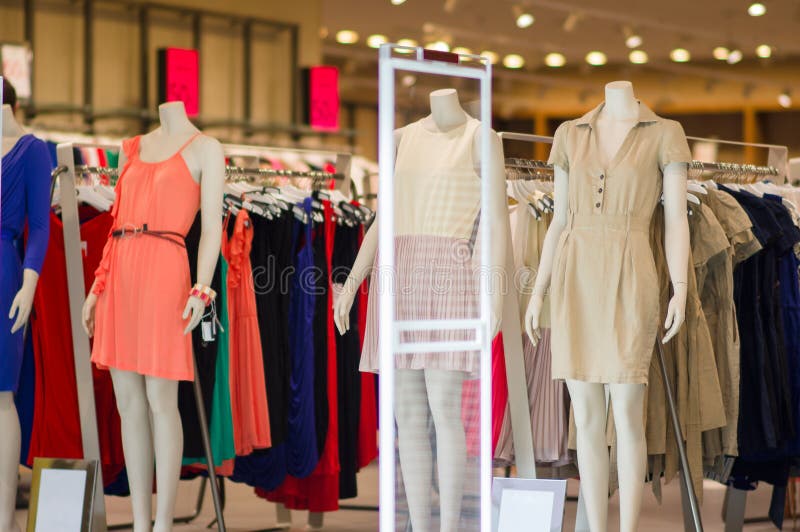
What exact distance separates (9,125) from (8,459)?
106 cm

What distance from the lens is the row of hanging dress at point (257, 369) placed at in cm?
397

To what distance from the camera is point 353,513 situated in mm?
5066

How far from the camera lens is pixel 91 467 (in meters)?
3.62

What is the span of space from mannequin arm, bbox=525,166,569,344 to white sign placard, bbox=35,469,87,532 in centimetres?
144

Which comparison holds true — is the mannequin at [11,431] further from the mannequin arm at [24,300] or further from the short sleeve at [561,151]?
the short sleeve at [561,151]

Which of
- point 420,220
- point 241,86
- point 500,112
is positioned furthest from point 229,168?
point 500,112

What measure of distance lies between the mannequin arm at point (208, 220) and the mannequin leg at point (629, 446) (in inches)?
47.5

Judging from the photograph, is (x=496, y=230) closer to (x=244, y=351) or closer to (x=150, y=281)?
(x=150, y=281)

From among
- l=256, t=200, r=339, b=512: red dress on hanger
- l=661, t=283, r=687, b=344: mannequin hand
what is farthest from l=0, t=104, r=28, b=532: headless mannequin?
l=661, t=283, r=687, b=344: mannequin hand

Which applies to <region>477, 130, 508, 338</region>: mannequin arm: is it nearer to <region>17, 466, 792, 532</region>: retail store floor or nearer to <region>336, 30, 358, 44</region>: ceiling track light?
<region>17, 466, 792, 532</region>: retail store floor

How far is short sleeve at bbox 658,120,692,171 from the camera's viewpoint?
3260 millimetres

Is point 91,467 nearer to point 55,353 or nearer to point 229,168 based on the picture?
point 55,353

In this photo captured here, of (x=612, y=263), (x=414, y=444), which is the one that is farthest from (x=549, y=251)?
(x=414, y=444)

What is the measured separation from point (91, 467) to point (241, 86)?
6.60 metres
